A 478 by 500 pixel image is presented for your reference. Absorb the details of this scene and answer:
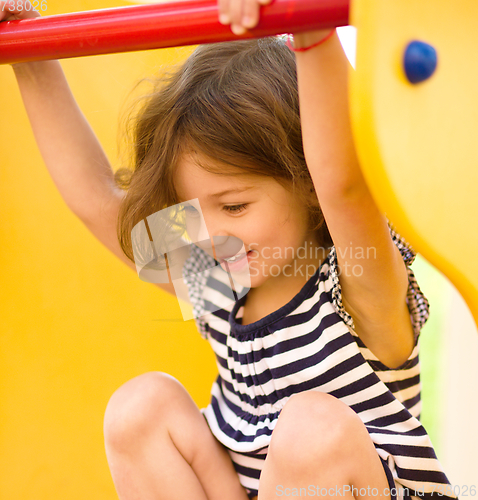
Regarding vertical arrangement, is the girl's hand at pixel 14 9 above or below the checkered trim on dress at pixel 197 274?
above

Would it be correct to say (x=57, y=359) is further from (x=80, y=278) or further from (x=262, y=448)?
(x=262, y=448)

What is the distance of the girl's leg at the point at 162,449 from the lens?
567 mm

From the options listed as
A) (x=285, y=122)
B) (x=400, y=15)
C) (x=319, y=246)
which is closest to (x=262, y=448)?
(x=319, y=246)

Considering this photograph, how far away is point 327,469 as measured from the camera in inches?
17.4

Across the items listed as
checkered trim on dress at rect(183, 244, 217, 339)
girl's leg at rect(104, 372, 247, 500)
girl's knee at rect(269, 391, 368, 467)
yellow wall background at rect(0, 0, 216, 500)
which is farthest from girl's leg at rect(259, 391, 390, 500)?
yellow wall background at rect(0, 0, 216, 500)

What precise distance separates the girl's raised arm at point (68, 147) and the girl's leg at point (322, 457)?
35 centimetres

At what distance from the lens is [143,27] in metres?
0.37

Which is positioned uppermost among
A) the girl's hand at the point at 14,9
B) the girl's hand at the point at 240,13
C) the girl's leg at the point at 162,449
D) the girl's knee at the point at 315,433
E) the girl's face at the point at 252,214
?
the girl's hand at the point at 14,9

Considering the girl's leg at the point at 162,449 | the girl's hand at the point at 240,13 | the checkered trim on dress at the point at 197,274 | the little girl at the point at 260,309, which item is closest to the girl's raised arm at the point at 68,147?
the little girl at the point at 260,309

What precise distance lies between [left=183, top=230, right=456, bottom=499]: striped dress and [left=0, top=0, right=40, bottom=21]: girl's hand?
1.25 feet

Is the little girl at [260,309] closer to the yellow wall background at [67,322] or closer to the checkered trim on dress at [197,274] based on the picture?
the checkered trim on dress at [197,274]

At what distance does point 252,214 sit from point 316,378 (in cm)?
18

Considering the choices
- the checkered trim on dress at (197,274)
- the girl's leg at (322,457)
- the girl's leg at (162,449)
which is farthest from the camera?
the checkered trim on dress at (197,274)

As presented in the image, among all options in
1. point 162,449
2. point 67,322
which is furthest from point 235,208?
point 67,322
